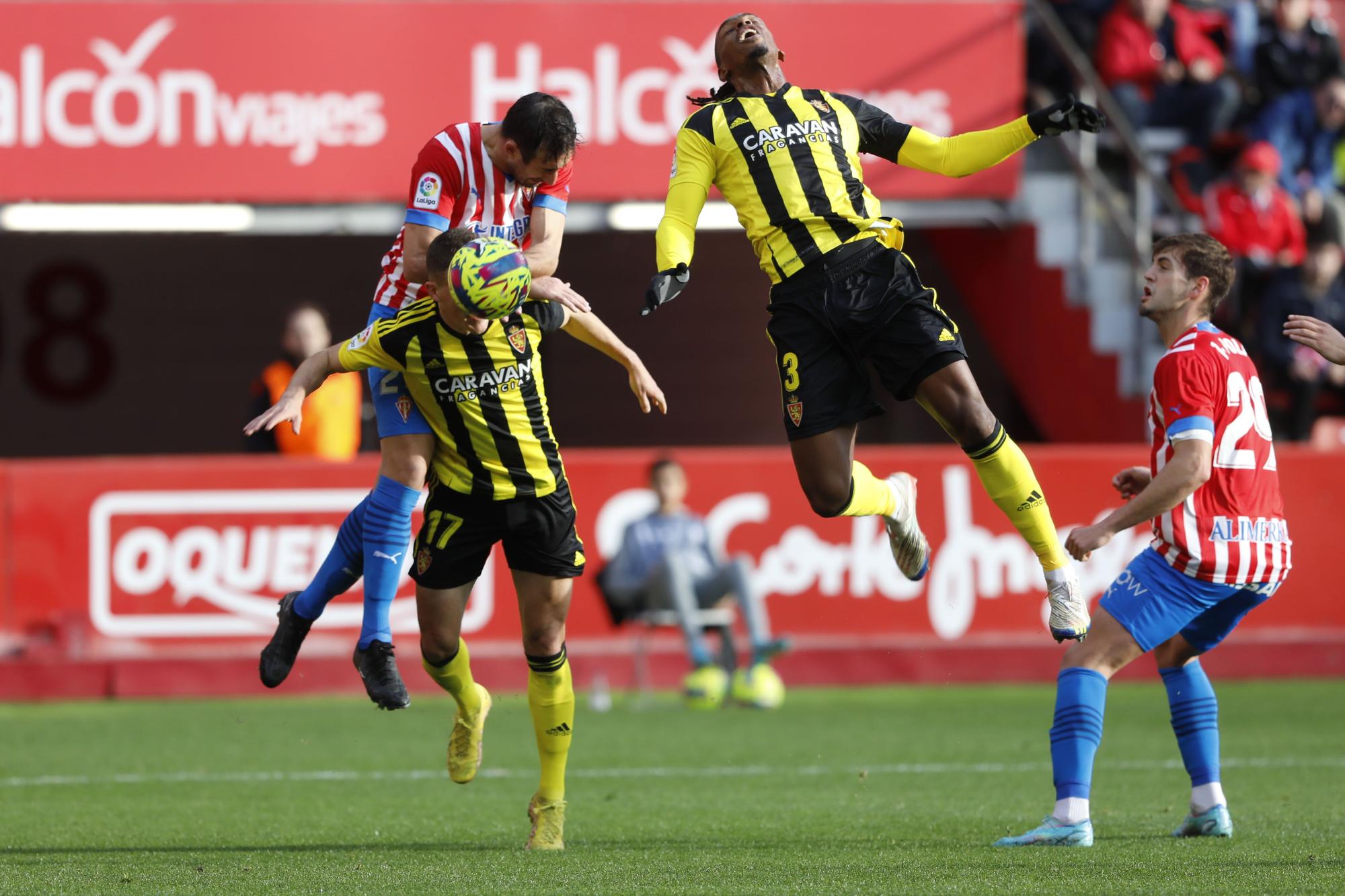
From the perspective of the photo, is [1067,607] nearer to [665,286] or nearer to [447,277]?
[665,286]

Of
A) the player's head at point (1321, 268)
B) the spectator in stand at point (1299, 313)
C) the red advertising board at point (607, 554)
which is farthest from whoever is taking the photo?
the player's head at point (1321, 268)

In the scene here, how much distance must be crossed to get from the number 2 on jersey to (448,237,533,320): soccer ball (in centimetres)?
245

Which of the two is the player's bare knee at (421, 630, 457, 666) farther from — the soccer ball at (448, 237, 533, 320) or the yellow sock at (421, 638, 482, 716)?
the soccer ball at (448, 237, 533, 320)

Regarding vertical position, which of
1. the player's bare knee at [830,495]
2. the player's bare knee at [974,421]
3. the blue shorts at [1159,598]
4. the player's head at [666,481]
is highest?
the player's bare knee at [974,421]

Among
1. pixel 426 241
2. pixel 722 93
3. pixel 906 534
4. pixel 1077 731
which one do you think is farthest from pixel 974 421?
pixel 426 241

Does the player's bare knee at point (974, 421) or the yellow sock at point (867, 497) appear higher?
the player's bare knee at point (974, 421)

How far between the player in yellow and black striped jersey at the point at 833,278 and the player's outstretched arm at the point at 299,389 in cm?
131

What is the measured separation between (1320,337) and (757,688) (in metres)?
6.36

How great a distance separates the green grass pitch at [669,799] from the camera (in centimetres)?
604

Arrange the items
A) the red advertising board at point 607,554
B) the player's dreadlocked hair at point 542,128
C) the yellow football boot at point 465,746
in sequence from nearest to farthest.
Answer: the player's dreadlocked hair at point 542,128
the yellow football boot at point 465,746
the red advertising board at point 607,554

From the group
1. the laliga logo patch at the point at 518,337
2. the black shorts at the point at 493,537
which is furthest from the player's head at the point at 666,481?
the laliga logo patch at the point at 518,337

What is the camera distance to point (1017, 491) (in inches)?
278

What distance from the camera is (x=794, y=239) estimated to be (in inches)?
278

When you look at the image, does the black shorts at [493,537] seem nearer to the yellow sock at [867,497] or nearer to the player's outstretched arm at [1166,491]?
the yellow sock at [867,497]
